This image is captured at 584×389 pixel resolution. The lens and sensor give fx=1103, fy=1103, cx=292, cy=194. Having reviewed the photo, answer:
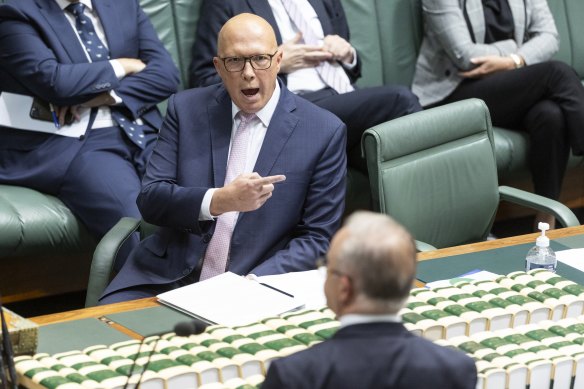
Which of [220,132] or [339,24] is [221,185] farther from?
[339,24]

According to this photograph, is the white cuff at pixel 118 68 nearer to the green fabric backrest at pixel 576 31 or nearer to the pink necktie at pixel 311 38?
the pink necktie at pixel 311 38

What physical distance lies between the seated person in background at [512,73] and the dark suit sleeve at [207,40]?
105 cm

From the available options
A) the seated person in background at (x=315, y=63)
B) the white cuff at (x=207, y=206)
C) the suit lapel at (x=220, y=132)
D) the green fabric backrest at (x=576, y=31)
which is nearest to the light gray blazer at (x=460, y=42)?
the green fabric backrest at (x=576, y=31)

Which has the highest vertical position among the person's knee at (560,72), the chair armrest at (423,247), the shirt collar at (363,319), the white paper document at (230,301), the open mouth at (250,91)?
the open mouth at (250,91)

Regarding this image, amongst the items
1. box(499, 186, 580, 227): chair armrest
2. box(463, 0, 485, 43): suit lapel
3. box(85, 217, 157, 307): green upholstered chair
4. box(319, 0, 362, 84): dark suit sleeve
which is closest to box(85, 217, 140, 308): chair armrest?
box(85, 217, 157, 307): green upholstered chair

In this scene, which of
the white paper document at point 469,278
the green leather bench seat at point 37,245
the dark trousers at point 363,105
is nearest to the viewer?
the white paper document at point 469,278

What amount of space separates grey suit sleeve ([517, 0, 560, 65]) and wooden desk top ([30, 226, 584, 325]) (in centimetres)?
209

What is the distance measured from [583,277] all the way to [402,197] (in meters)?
0.73

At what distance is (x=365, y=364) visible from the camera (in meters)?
1.65

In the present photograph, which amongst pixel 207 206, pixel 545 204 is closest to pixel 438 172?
pixel 545 204

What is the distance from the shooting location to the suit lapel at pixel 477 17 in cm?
503

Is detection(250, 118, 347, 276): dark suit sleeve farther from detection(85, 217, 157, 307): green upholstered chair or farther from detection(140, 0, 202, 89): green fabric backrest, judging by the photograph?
detection(140, 0, 202, 89): green fabric backrest

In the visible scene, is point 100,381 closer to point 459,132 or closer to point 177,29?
point 459,132

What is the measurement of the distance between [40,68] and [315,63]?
119cm
